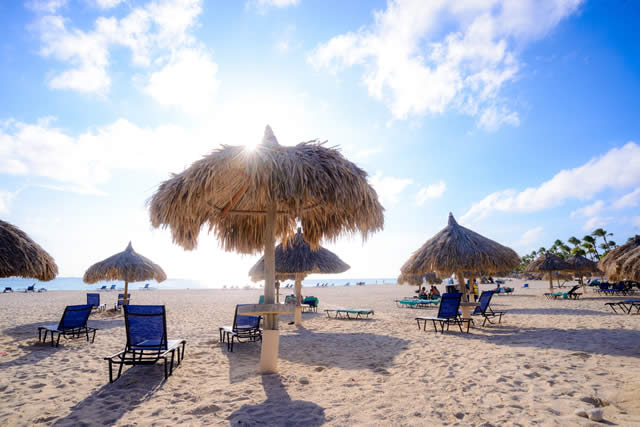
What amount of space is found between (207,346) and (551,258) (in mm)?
22165

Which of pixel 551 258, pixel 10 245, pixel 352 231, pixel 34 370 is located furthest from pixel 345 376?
pixel 551 258

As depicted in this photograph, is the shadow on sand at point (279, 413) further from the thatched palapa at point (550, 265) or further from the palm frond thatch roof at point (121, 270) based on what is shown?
the thatched palapa at point (550, 265)

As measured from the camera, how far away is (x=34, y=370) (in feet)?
15.0

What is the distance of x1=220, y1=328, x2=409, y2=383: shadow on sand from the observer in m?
Answer: 4.71

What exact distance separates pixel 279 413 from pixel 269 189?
2.43 m

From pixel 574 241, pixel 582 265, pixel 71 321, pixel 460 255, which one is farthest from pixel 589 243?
pixel 71 321

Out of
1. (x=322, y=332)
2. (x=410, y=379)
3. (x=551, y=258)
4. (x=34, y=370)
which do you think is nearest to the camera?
(x=410, y=379)

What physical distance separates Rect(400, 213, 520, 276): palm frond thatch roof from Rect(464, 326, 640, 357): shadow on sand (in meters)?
1.89

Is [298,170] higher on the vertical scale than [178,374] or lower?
higher

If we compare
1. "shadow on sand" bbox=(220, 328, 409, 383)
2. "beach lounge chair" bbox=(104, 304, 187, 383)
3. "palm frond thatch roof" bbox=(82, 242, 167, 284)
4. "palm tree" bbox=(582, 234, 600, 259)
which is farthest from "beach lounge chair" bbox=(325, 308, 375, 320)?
"palm tree" bbox=(582, 234, 600, 259)

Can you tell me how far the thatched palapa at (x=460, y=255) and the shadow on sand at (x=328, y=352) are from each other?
121 inches

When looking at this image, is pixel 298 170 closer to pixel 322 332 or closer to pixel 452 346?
pixel 452 346

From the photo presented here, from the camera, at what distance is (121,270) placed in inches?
529

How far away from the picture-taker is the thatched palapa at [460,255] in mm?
9008
